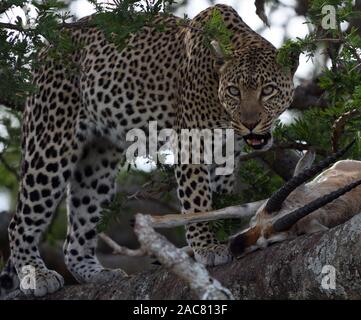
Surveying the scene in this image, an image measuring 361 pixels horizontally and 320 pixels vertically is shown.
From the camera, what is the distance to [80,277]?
381 inches

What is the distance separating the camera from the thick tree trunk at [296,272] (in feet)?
19.5

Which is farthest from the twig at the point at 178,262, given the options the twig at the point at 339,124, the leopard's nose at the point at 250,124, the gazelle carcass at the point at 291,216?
the leopard's nose at the point at 250,124

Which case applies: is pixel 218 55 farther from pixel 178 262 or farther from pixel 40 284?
pixel 178 262

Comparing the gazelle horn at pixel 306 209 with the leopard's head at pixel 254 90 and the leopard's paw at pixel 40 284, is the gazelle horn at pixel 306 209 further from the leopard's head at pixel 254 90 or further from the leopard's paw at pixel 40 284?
the leopard's paw at pixel 40 284

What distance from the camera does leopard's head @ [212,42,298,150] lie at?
8711mm

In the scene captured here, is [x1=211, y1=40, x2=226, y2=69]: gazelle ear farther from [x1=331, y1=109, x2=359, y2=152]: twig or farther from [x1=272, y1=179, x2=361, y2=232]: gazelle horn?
[x1=272, y1=179, x2=361, y2=232]: gazelle horn

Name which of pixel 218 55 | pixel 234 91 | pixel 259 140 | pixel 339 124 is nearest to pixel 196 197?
pixel 259 140

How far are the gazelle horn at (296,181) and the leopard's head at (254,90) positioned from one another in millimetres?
1728

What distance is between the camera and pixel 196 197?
8.89m

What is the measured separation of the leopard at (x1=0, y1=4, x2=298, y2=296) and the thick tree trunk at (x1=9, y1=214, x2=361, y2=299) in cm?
144

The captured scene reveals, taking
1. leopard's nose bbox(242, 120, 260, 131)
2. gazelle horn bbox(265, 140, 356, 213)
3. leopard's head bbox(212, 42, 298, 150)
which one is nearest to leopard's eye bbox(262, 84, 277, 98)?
leopard's head bbox(212, 42, 298, 150)

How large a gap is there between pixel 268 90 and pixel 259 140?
0.49 meters
